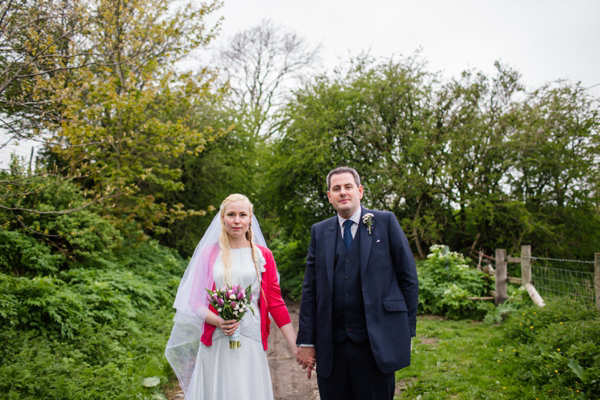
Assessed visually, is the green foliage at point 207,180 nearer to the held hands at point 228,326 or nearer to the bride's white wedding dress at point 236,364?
the bride's white wedding dress at point 236,364

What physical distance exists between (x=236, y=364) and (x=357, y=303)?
1.06m

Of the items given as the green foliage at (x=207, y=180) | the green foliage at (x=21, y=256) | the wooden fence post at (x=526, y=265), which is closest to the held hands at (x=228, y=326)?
the green foliage at (x=21, y=256)

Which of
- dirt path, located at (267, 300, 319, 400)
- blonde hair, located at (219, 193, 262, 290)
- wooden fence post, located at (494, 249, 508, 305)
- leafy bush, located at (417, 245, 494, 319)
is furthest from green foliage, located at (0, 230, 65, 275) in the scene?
wooden fence post, located at (494, 249, 508, 305)

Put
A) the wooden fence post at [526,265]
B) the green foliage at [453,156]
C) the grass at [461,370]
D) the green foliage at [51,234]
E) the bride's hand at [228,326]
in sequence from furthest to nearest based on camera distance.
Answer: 1. the green foliage at [453,156]
2. the wooden fence post at [526,265]
3. the green foliage at [51,234]
4. the grass at [461,370]
5. the bride's hand at [228,326]

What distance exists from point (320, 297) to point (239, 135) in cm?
1455

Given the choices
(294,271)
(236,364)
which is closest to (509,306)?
(236,364)

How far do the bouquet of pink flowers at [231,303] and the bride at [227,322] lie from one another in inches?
2.5

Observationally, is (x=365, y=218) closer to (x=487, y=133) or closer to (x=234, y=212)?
(x=234, y=212)

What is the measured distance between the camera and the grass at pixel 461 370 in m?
4.64

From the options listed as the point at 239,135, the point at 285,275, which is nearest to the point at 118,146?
the point at 239,135

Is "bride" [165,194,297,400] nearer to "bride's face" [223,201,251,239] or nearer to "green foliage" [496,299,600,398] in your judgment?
"bride's face" [223,201,251,239]

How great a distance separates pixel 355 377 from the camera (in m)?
2.87

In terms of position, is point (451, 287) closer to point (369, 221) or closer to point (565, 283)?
point (565, 283)

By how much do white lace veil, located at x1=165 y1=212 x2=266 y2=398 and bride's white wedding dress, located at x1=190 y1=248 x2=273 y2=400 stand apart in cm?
A: 9
